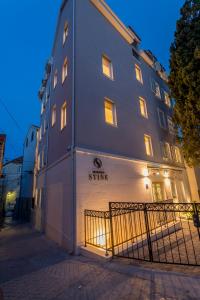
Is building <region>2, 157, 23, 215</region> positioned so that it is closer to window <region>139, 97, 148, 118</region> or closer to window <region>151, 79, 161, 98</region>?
window <region>139, 97, 148, 118</region>

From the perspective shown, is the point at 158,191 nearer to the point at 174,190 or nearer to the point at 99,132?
the point at 174,190

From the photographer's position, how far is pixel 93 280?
372cm

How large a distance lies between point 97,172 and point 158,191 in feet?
20.3

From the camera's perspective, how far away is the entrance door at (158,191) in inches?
419

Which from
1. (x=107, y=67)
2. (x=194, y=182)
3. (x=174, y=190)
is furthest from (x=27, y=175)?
(x=194, y=182)

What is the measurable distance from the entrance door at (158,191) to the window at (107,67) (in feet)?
25.7

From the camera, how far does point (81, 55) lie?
853cm

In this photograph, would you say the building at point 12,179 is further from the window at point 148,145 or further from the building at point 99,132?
the window at point 148,145

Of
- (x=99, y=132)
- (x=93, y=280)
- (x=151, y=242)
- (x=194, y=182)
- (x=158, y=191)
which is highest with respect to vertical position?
(x=99, y=132)

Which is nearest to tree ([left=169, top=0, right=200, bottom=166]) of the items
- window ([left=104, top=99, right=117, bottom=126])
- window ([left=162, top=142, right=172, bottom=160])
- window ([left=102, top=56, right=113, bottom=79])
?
window ([left=162, top=142, right=172, bottom=160])

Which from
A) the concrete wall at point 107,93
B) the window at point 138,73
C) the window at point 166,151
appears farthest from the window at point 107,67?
the window at point 166,151

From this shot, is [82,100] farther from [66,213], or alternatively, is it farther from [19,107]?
[19,107]

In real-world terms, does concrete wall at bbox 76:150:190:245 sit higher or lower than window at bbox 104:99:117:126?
lower

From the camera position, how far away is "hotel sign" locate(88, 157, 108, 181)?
689 centimetres
